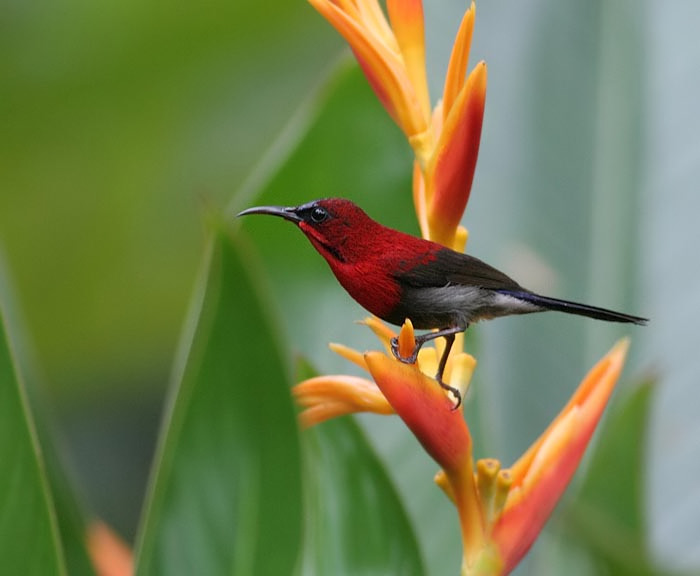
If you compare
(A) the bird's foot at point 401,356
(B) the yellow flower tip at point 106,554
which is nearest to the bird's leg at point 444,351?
(A) the bird's foot at point 401,356

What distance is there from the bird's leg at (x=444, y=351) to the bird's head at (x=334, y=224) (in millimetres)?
62

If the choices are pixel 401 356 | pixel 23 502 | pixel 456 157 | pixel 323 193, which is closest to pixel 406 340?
pixel 401 356

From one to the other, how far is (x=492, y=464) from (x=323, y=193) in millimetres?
427

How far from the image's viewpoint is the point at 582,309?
0.70 metres

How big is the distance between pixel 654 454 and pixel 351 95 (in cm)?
72

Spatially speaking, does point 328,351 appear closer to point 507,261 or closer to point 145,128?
point 507,261

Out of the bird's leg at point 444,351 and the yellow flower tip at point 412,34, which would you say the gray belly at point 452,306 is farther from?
the yellow flower tip at point 412,34

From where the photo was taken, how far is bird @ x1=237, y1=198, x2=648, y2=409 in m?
0.71

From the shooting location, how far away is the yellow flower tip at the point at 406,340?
Result: 0.66 meters

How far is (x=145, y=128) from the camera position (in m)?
2.46

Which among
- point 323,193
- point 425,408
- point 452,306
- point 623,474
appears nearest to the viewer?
point 425,408

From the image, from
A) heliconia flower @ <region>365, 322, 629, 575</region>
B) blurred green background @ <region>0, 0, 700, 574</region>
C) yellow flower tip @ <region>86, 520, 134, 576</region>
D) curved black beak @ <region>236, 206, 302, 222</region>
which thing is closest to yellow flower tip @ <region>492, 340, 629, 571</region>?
heliconia flower @ <region>365, 322, 629, 575</region>

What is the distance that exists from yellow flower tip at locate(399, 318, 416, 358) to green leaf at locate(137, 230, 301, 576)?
0.10 m

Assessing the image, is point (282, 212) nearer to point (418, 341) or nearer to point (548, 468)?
point (418, 341)
